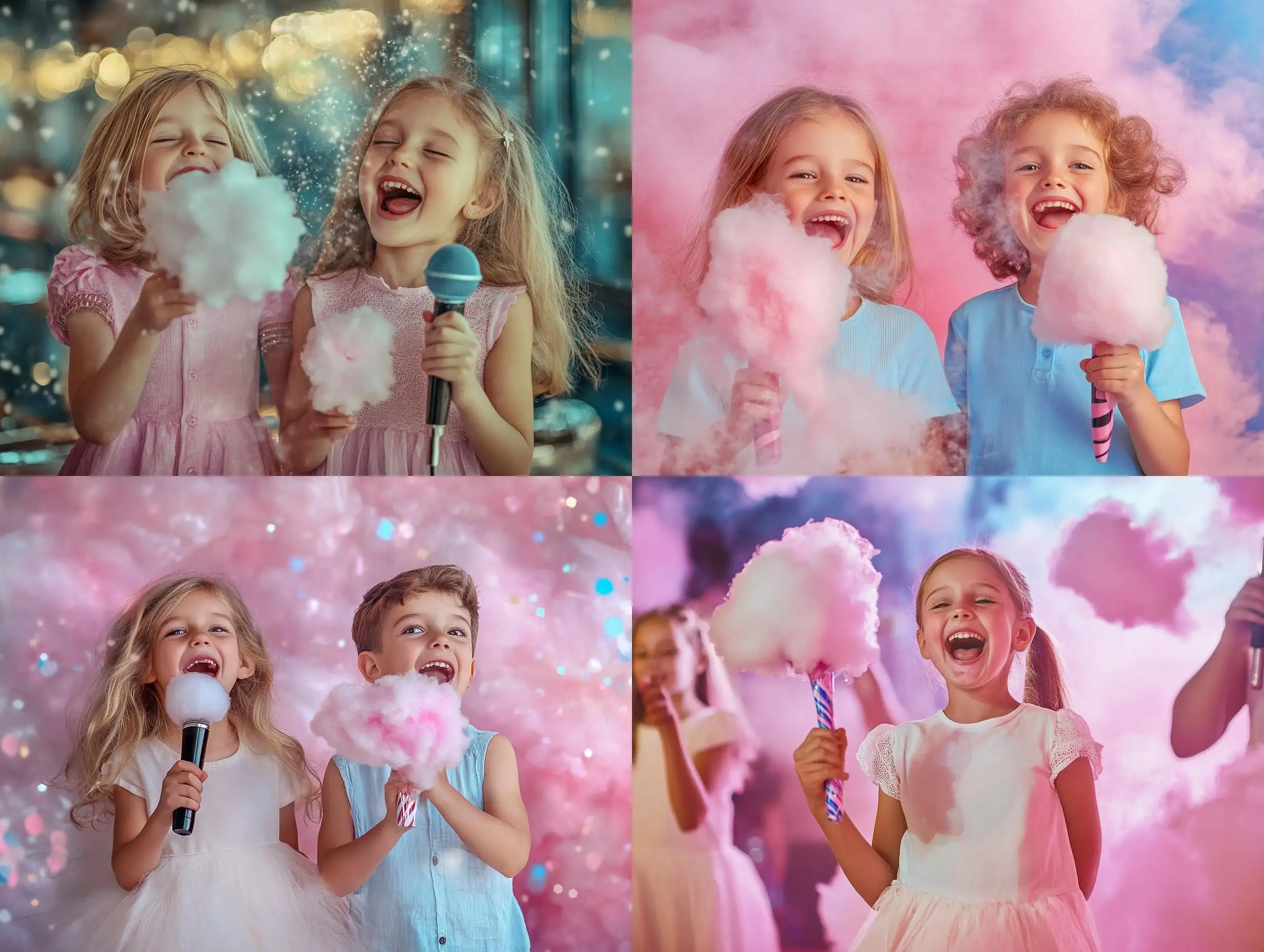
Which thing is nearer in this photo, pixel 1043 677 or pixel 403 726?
pixel 403 726

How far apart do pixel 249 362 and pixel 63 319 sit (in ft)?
0.97

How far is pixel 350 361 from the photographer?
1948 mm

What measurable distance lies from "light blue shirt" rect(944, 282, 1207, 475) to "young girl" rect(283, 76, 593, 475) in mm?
607

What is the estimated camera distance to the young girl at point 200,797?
74.7 inches

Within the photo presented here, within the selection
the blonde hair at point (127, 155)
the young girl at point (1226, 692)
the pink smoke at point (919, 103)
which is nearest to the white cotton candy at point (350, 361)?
the blonde hair at point (127, 155)

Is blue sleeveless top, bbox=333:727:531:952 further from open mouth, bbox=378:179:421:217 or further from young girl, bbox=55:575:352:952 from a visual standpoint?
open mouth, bbox=378:179:421:217

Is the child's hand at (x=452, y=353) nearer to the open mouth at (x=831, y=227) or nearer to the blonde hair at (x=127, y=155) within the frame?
the blonde hair at (x=127, y=155)

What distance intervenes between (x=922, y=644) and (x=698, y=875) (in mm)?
497

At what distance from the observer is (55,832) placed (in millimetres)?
1944

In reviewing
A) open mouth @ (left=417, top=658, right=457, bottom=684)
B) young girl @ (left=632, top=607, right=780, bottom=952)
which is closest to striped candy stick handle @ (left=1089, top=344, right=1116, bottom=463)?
young girl @ (left=632, top=607, right=780, bottom=952)

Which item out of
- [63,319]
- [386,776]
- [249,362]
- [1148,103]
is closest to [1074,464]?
[1148,103]

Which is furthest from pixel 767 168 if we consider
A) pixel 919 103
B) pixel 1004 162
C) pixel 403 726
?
pixel 403 726

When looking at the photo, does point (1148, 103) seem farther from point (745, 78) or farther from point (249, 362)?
point (249, 362)

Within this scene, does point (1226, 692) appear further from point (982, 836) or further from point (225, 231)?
point (225, 231)
